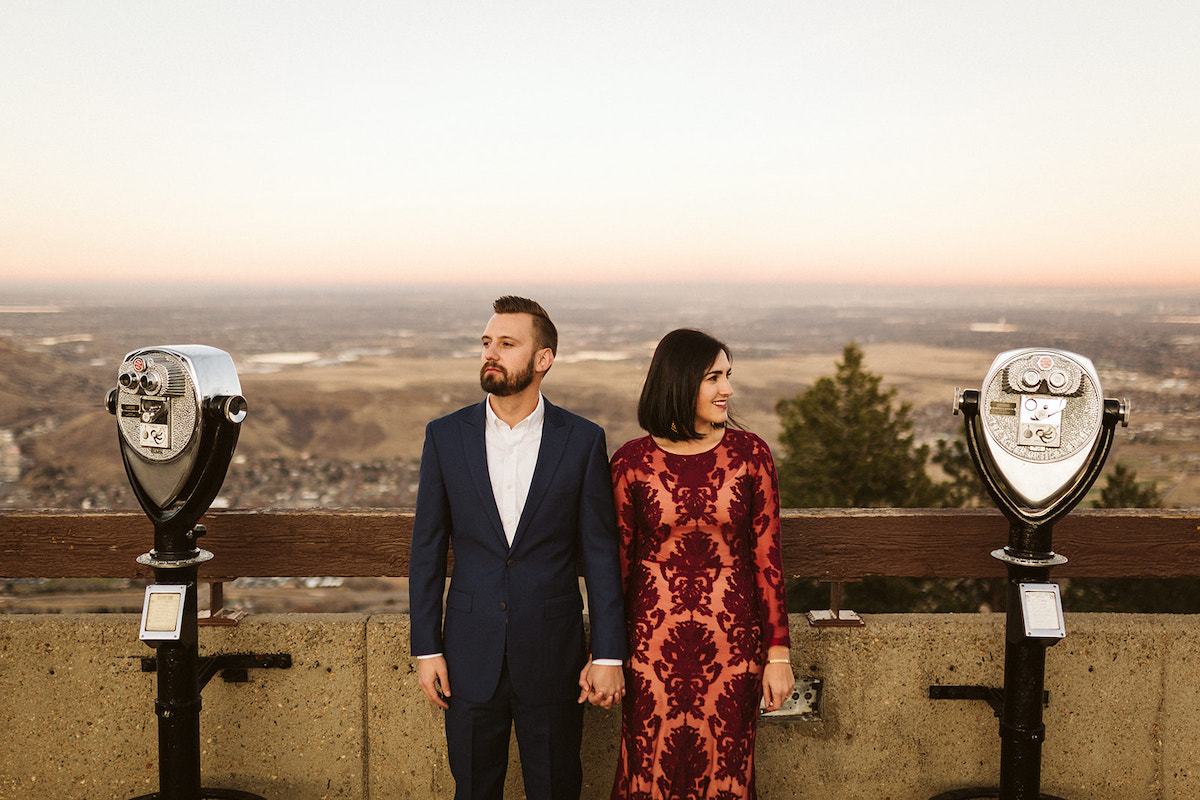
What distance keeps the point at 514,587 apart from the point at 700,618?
0.48 meters

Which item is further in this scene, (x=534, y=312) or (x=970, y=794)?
(x=970, y=794)

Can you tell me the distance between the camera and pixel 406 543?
8.30ft

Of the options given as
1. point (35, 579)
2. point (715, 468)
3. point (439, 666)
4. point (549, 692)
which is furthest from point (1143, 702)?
point (35, 579)

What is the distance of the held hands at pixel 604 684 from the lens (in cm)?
208

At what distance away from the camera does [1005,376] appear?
82.2 inches

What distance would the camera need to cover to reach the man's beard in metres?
2.14

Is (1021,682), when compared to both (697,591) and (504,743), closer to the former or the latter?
(697,591)

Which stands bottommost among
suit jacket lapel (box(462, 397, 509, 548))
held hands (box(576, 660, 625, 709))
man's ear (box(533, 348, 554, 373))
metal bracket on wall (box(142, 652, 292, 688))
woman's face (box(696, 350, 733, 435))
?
metal bracket on wall (box(142, 652, 292, 688))

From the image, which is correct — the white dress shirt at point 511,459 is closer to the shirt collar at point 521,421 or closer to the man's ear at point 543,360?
the shirt collar at point 521,421

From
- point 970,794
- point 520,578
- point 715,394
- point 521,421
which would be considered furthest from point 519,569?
point 970,794

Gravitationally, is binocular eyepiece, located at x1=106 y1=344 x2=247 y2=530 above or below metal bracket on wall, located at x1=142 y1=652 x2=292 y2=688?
above

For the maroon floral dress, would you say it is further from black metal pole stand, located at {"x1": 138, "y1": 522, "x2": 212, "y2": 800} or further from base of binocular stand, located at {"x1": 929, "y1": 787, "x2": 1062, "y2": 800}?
black metal pole stand, located at {"x1": 138, "y1": 522, "x2": 212, "y2": 800}

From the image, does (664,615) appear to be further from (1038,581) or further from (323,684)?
(323,684)

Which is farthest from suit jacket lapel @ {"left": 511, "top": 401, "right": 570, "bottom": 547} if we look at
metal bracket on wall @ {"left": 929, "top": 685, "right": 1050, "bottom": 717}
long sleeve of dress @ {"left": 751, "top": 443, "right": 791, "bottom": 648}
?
metal bracket on wall @ {"left": 929, "top": 685, "right": 1050, "bottom": 717}
